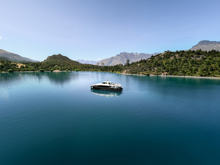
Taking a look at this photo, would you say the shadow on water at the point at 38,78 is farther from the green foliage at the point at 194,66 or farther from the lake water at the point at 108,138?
the green foliage at the point at 194,66

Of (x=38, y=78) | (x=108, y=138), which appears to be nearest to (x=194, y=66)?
(x=108, y=138)

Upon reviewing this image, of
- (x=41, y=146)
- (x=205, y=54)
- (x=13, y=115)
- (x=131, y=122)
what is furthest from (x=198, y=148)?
(x=205, y=54)

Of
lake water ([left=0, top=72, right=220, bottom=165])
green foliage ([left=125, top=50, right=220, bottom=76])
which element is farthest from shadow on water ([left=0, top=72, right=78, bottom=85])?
green foliage ([left=125, top=50, right=220, bottom=76])

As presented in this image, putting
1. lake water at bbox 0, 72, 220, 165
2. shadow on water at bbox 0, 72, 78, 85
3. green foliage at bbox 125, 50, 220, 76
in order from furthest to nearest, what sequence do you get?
green foliage at bbox 125, 50, 220, 76
shadow on water at bbox 0, 72, 78, 85
lake water at bbox 0, 72, 220, 165

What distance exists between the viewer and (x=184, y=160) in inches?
508

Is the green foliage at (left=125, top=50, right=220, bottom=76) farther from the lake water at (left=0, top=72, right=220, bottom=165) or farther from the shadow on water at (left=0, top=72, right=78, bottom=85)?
the lake water at (left=0, top=72, right=220, bottom=165)

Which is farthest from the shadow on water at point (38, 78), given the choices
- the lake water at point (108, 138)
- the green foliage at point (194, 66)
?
the green foliage at point (194, 66)

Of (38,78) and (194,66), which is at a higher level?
(194,66)

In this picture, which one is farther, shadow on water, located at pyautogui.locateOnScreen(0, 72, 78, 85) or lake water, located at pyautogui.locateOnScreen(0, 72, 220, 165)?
shadow on water, located at pyautogui.locateOnScreen(0, 72, 78, 85)

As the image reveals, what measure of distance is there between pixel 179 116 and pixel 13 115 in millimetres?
42837

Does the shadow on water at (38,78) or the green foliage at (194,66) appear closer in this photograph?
the shadow on water at (38,78)

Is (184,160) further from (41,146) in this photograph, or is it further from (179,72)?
(179,72)

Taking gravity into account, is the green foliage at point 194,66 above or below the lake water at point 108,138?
above

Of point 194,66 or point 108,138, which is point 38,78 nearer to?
point 108,138
